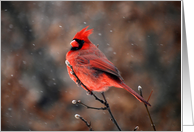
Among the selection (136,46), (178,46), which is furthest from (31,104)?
(178,46)

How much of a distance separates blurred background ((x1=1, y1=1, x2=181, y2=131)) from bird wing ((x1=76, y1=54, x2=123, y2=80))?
45.8 inches

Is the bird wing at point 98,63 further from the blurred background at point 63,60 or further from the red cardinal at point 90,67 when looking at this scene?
the blurred background at point 63,60

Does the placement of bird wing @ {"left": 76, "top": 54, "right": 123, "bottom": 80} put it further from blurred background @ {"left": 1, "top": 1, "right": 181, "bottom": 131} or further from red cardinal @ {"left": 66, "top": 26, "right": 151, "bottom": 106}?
blurred background @ {"left": 1, "top": 1, "right": 181, "bottom": 131}

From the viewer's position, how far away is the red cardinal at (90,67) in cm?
111

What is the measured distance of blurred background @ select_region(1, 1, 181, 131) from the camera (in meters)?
2.34

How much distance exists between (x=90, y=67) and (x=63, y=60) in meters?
1.37

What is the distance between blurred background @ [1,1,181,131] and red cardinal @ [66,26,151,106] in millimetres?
1143

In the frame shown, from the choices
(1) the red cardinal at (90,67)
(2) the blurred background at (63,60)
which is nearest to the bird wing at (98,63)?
(1) the red cardinal at (90,67)

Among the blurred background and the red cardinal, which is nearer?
the red cardinal

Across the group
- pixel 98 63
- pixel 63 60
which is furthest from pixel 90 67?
pixel 63 60

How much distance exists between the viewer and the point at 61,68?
8.30ft

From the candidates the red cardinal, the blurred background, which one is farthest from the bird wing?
the blurred background

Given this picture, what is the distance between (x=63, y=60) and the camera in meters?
2.48

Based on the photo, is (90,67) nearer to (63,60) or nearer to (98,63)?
(98,63)
